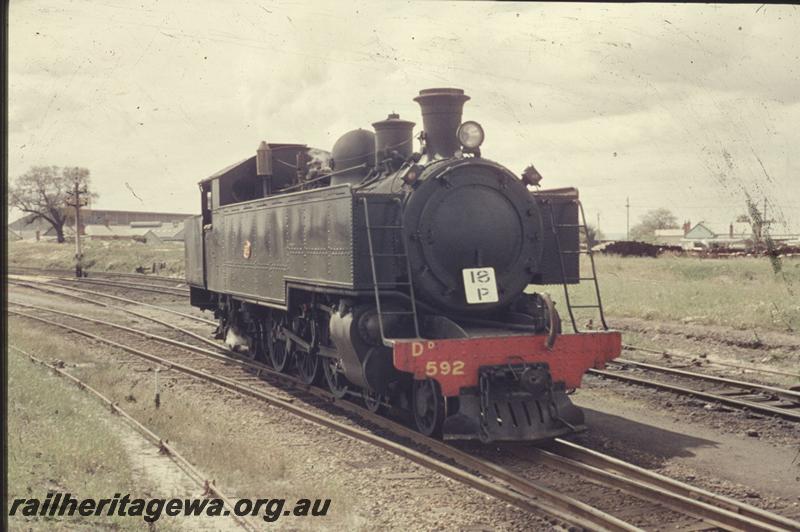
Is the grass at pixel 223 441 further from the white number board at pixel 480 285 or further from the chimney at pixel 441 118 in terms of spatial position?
the chimney at pixel 441 118

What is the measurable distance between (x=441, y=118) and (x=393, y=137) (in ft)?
2.67

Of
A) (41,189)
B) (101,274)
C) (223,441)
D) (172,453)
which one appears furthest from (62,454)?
(41,189)

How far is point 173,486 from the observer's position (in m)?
6.70

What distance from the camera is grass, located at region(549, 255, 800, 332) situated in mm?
15930

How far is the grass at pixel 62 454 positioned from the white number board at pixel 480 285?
3.62m

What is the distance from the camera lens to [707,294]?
19.6 m

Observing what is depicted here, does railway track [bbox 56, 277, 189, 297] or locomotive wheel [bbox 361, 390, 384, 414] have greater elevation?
railway track [bbox 56, 277, 189, 297]

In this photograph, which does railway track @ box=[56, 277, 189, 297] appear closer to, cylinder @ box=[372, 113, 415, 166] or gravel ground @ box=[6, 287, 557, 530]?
gravel ground @ box=[6, 287, 557, 530]

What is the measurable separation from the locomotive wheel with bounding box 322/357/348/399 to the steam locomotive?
0.8 inches

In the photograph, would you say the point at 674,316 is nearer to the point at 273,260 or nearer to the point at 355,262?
the point at 273,260

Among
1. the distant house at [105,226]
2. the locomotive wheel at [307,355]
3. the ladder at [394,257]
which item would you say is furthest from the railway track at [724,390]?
the distant house at [105,226]

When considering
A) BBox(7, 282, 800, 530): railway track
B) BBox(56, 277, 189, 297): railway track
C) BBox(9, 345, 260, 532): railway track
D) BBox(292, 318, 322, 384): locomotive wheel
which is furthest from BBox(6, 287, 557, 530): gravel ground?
BBox(56, 277, 189, 297): railway track

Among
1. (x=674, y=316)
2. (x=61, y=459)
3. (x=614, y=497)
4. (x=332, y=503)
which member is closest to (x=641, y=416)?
(x=614, y=497)

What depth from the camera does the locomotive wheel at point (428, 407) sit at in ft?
26.0
